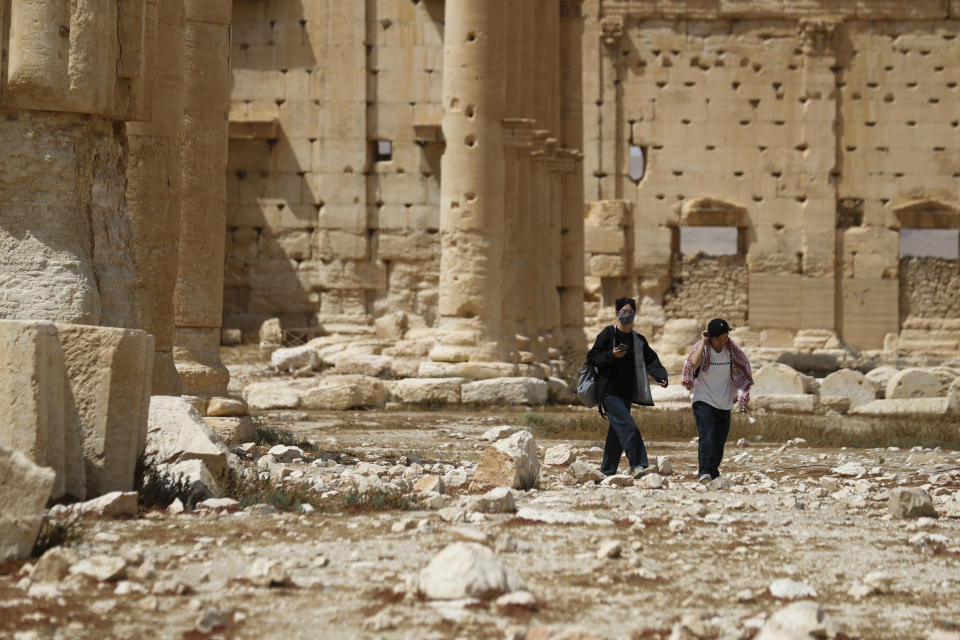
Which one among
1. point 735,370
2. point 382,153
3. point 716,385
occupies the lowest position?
point 716,385

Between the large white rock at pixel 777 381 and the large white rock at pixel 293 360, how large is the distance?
6.88 meters

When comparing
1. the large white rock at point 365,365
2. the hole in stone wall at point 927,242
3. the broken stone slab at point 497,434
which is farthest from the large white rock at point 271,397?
the hole in stone wall at point 927,242

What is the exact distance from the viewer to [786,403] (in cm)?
2142

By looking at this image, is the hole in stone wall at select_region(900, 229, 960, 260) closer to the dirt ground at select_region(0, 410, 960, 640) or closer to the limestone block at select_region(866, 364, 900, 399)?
the limestone block at select_region(866, 364, 900, 399)

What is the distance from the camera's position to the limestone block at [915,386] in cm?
2256

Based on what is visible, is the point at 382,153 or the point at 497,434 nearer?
the point at 497,434

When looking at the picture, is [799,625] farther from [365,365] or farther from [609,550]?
[365,365]

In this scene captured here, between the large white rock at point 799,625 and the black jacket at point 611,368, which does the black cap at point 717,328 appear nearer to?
the black jacket at point 611,368

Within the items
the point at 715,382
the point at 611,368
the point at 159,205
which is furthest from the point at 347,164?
the point at 715,382

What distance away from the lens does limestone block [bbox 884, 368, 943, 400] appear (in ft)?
74.0

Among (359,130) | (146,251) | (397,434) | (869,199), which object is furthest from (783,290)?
(146,251)

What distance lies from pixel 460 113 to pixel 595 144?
504 inches

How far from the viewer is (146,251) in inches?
472

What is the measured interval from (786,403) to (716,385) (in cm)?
1071
